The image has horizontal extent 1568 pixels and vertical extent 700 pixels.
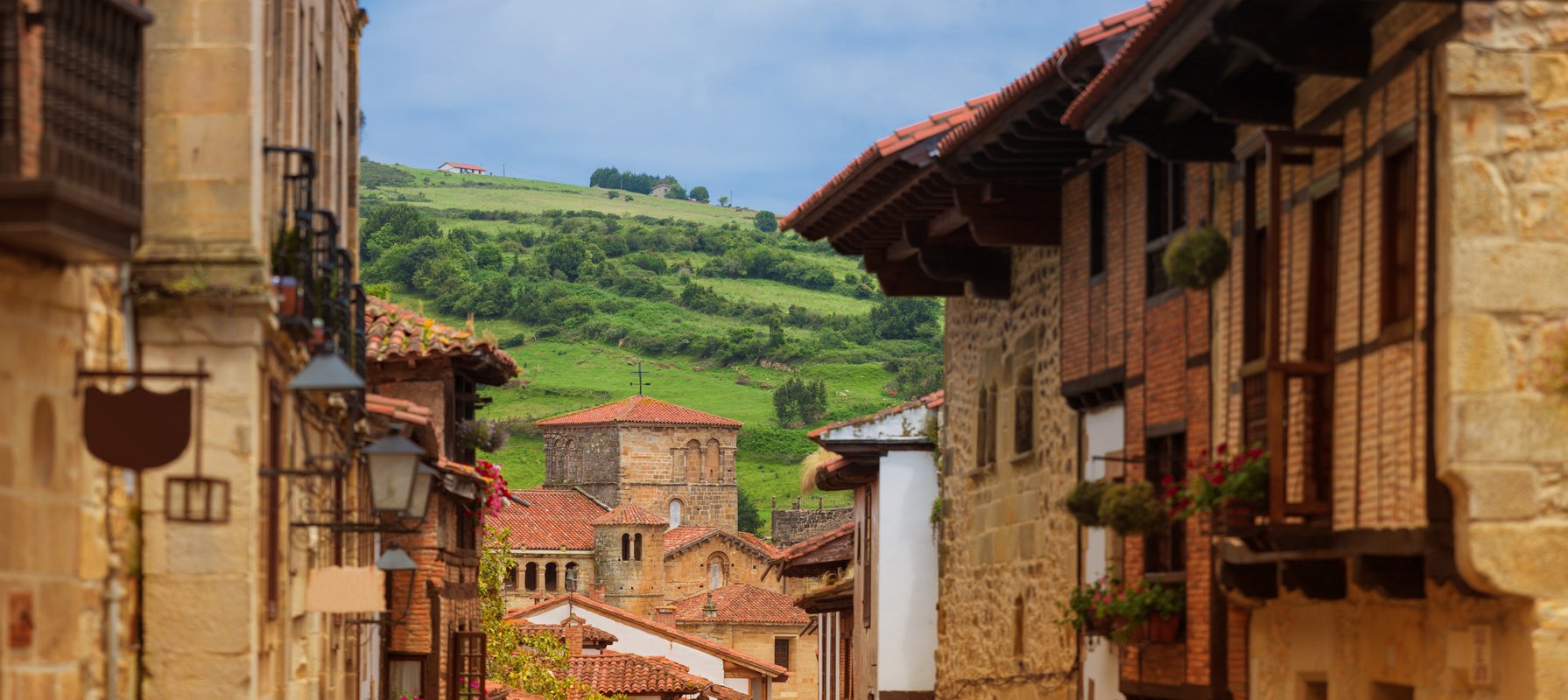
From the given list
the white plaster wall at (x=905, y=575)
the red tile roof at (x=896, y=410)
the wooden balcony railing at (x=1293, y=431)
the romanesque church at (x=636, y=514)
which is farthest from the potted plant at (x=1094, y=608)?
the romanesque church at (x=636, y=514)

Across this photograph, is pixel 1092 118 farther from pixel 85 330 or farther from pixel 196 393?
pixel 85 330

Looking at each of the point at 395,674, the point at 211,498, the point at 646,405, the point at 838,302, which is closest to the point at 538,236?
the point at 838,302

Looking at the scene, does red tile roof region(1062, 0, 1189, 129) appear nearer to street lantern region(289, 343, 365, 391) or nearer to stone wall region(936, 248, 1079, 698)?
stone wall region(936, 248, 1079, 698)

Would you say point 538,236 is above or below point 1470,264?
above

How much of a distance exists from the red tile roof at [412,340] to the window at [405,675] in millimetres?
3435

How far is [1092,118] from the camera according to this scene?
46.1 ft

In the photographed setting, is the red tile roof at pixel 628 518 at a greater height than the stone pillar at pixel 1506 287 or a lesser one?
lesser

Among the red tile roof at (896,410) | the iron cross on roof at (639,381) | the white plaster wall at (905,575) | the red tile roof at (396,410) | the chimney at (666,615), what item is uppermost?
the iron cross on roof at (639,381)

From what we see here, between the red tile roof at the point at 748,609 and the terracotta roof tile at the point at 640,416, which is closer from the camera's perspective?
the red tile roof at the point at 748,609

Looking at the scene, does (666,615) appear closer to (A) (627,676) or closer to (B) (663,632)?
(B) (663,632)

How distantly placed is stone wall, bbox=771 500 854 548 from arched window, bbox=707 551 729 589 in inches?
272

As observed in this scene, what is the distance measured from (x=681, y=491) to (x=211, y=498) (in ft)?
387

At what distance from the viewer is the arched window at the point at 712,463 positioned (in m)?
128

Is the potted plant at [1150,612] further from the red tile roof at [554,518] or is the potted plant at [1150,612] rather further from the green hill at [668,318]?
the green hill at [668,318]
